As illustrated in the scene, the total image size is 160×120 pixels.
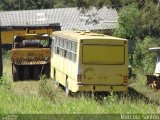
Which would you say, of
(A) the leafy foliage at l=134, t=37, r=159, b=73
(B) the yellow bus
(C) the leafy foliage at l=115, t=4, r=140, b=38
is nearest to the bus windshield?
(B) the yellow bus

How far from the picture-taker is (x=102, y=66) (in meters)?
18.7

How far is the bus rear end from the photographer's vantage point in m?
18.5

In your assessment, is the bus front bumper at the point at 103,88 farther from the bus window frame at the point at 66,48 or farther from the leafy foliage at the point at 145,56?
the leafy foliage at the point at 145,56

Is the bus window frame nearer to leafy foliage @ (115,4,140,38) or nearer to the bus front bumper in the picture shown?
the bus front bumper

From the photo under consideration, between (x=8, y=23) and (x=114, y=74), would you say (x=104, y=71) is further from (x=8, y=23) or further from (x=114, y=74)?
(x=8, y=23)

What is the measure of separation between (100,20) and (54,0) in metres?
33.7

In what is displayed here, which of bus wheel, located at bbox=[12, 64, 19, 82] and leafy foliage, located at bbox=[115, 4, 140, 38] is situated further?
leafy foliage, located at bbox=[115, 4, 140, 38]

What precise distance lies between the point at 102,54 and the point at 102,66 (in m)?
0.47

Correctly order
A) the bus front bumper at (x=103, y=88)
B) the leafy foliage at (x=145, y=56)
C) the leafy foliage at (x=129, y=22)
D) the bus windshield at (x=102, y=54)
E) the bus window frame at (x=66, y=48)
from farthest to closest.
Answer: the leafy foliage at (x=129, y=22), the leafy foliage at (x=145, y=56), the bus window frame at (x=66, y=48), the bus windshield at (x=102, y=54), the bus front bumper at (x=103, y=88)

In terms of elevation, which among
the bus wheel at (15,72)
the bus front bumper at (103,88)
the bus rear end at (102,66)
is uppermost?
the bus rear end at (102,66)

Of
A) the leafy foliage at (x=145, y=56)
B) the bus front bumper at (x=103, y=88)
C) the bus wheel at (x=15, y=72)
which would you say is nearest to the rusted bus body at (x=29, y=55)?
the bus wheel at (x=15, y=72)

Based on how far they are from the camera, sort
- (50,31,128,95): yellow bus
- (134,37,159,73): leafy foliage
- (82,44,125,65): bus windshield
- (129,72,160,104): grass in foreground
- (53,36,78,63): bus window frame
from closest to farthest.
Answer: (50,31,128,95): yellow bus
(82,44,125,65): bus windshield
(53,36,78,63): bus window frame
(129,72,160,104): grass in foreground
(134,37,159,73): leafy foliage

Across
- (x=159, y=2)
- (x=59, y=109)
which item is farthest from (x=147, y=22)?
(x=59, y=109)

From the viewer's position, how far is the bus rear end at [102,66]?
728 inches
